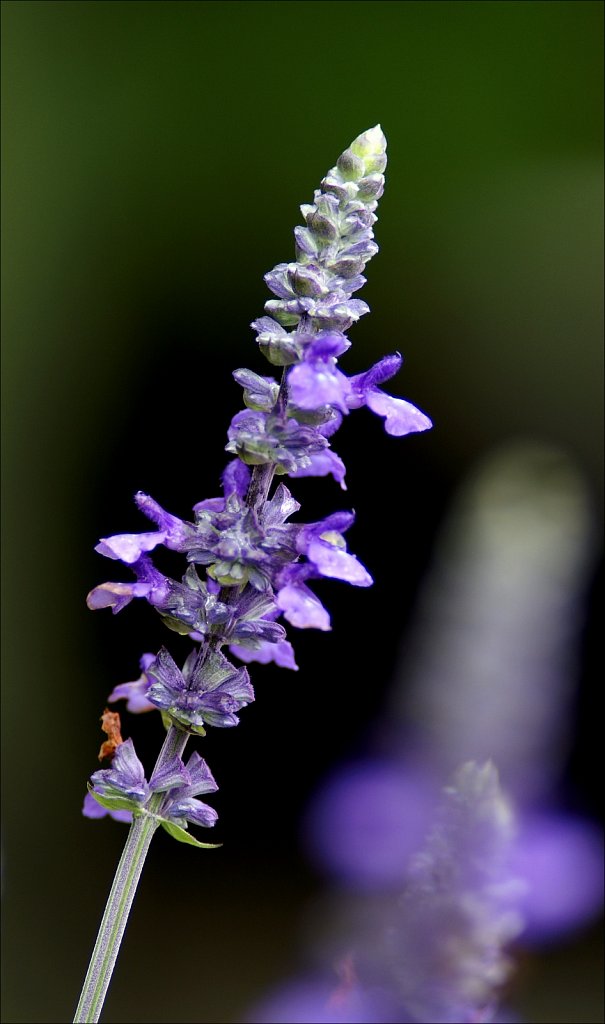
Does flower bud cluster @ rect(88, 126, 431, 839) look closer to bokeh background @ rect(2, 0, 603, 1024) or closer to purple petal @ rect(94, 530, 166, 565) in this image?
purple petal @ rect(94, 530, 166, 565)

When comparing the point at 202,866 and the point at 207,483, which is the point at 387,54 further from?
the point at 202,866

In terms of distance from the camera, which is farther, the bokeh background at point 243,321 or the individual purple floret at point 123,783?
the bokeh background at point 243,321

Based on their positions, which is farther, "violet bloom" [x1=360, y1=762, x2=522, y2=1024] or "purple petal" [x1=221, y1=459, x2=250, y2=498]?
"violet bloom" [x1=360, y1=762, x2=522, y2=1024]

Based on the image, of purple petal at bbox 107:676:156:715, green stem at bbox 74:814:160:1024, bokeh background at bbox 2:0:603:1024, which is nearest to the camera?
green stem at bbox 74:814:160:1024

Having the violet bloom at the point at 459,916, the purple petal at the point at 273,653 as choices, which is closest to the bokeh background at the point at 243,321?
the violet bloom at the point at 459,916

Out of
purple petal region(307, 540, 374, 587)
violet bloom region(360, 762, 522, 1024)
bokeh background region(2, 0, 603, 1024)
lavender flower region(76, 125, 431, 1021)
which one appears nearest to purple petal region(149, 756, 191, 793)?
lavender flower region(76, 125, 431, 1021)

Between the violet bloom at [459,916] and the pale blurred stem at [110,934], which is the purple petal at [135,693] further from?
the violet bloom at [459,916]

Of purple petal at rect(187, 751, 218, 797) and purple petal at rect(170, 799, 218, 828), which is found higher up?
purple petal at rect(187, 751, 218, 797)

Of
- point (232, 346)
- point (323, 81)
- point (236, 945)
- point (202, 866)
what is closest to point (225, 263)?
point (232, 346)
